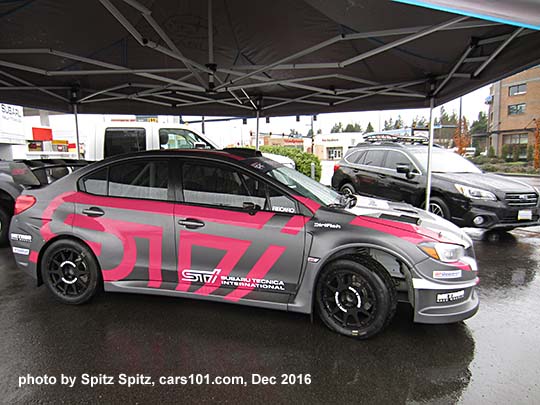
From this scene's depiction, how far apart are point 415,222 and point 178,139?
6.15 metres

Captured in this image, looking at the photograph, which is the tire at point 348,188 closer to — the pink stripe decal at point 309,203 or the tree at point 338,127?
the pink stripe decal at point 309,203

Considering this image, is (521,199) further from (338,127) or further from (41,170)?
(338,127)

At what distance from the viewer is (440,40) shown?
190 inches

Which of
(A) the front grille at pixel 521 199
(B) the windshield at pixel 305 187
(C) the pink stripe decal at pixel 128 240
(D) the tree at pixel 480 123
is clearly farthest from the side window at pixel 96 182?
(D) the tree at pixel 480 123

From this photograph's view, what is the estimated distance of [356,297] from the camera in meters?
2.92

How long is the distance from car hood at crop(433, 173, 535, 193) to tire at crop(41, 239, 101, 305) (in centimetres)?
625

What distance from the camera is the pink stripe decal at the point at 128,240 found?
326 centimetres

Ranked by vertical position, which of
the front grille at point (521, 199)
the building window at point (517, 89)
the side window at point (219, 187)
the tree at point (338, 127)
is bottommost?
the front grille at point (521, 199)

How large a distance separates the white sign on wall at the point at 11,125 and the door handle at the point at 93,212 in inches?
875

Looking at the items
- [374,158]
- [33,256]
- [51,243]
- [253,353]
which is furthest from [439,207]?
[33,256]

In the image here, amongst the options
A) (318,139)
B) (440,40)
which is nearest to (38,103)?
(440,40)

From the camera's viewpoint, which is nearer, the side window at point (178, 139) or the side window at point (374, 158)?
the side window at point (178, 139)

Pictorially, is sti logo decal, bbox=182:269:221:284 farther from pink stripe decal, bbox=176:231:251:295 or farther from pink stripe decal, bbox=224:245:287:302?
pink stripe decal, bbox=224:245:287:302

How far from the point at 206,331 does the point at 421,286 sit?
72.1 inches
